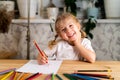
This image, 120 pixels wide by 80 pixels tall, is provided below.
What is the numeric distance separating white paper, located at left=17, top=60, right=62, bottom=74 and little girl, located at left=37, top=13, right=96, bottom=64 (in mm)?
205

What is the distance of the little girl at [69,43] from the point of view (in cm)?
120

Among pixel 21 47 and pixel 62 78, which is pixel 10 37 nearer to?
pixel 21 47

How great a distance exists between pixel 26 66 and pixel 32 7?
1057 millimetres

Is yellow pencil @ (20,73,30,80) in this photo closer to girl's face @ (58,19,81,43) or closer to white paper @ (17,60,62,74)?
white paper @ (17,60,62,74)

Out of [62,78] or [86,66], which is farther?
[86,66]

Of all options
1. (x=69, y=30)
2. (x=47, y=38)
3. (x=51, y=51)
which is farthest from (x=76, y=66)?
(x=47, y=38)

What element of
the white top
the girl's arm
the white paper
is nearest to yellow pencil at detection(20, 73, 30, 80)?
the white paper

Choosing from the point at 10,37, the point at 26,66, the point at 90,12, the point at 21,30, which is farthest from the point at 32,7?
the point at 26,66

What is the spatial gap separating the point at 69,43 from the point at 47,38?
0.73 meters

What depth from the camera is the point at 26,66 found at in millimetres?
981

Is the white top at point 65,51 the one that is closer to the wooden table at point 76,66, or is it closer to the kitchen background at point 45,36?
the wooden table at point 76,66

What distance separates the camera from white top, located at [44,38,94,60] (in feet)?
4.20

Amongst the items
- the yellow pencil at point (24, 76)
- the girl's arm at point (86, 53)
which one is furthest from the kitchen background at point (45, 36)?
the yellow pencil at point (24, 76)

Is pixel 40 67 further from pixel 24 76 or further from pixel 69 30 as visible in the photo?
pixel 69 30
